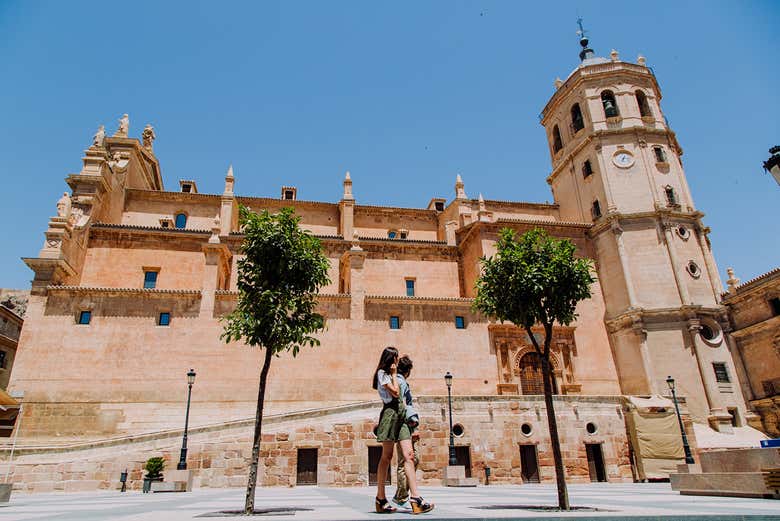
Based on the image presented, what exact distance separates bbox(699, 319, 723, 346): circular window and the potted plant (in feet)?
90.7

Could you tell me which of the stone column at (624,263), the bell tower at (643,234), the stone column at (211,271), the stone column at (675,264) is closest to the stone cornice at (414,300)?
the stone column at (211,271)

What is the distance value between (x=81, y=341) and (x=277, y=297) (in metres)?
18.4

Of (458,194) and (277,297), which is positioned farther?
(458,194)

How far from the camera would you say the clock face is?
101 feet

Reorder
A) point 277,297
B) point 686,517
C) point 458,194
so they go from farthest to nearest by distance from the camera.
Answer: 1. point 458,194
2. point 277,297
3. point 686,517

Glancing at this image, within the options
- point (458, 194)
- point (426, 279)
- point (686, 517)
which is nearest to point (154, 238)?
point (426, 279)

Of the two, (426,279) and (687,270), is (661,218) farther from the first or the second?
(426,279)

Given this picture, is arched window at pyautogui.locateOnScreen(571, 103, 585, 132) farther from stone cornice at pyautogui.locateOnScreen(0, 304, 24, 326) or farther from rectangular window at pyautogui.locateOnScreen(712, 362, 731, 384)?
stone cornice at pyautogui.locateOnScreen(0, 304, 24, 326)

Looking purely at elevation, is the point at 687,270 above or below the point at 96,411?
above

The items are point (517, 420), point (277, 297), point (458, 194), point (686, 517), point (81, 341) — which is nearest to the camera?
point (686, 517)

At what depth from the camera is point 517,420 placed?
21500 millimetres

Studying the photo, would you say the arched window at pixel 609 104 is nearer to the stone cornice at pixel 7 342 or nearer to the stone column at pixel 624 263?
the stone column at pixel 624 263

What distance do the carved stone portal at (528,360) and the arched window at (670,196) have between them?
36.7ft

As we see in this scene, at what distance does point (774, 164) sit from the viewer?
24.3ft
